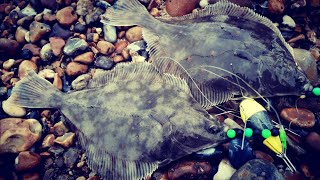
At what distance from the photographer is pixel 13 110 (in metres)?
3.91

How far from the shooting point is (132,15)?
4199 millimetres

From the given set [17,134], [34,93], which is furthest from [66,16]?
[17,134]

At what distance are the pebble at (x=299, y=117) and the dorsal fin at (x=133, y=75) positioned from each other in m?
1.42

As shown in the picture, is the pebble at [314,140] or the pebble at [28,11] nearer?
the pebble at [314,140]

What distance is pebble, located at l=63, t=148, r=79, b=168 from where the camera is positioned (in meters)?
3.68

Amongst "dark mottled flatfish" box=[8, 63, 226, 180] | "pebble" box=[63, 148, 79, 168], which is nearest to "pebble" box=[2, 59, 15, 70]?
"dark mottled flatfish" box=[8, 63, 226, 180]

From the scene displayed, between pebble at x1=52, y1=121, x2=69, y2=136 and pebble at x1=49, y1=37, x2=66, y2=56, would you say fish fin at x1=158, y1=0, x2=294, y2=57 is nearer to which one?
pebble at x1=49, y1=37, x2=66, y2=56

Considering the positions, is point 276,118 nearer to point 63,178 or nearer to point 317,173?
point 317,173

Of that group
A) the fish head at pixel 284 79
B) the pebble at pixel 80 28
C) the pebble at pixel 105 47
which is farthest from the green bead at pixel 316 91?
the pebble at pixel 80 28

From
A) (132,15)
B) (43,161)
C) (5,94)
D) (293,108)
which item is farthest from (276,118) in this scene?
(5,94)

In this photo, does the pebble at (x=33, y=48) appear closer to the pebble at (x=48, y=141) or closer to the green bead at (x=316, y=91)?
the pebble at (x=48, y=141)

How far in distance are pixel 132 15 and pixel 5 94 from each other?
2.22 meters

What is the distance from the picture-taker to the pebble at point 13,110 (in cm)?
390

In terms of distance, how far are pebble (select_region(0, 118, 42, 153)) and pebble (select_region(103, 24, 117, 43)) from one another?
168 cm
